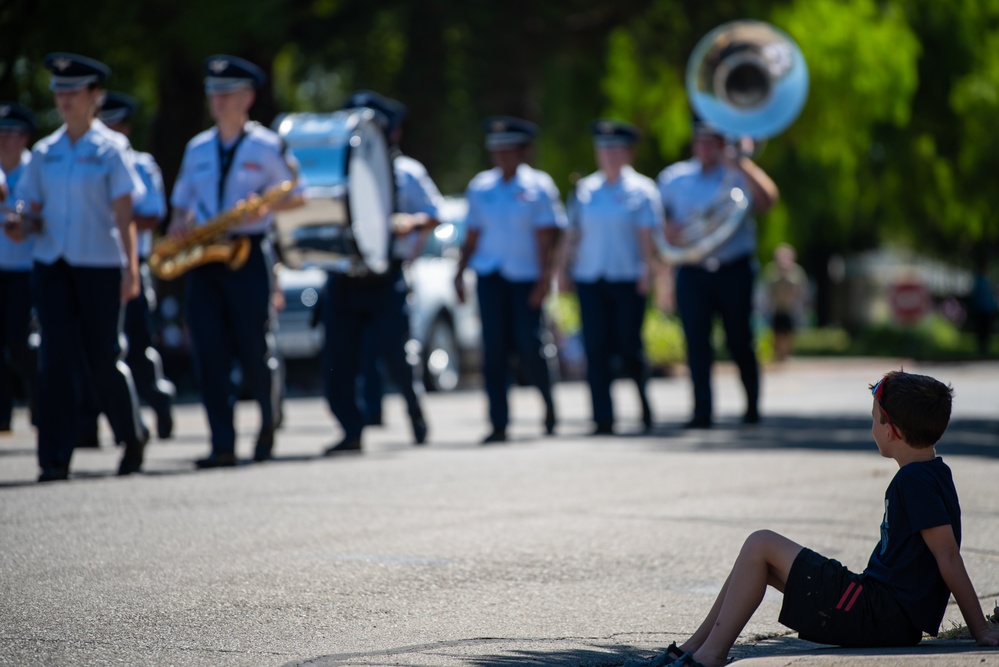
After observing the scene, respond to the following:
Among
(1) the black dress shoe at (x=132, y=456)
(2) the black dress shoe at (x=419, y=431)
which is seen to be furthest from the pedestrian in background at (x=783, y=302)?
(1) the black dress shoe at (x=132, y=456)

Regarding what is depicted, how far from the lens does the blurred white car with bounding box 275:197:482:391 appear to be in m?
19.4

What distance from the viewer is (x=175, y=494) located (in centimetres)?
821

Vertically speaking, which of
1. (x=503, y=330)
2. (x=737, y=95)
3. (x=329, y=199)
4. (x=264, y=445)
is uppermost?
(x=737, y=95)

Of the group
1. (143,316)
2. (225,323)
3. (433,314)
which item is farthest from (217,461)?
(433,314)

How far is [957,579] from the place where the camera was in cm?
458

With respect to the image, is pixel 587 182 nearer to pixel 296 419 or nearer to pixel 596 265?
pixel 596 265

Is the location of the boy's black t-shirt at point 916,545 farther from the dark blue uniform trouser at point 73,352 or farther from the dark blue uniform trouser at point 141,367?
the dark blue uniform trouser at point 141,367

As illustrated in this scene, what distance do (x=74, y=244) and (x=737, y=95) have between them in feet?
24.5

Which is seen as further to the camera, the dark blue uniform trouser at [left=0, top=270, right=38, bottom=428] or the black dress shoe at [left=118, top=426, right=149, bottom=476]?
the dark blue uniform trouser at [left=0, top=270, right=38, bottom=428]

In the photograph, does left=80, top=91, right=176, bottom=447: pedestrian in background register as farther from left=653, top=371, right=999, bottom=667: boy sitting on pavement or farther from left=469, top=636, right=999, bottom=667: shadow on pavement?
left=653, top=371, right=999, bottom=667: boy sitting on pavement

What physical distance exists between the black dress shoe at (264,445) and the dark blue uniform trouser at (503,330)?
238 cm

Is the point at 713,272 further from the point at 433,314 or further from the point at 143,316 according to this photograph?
the point at 433,314

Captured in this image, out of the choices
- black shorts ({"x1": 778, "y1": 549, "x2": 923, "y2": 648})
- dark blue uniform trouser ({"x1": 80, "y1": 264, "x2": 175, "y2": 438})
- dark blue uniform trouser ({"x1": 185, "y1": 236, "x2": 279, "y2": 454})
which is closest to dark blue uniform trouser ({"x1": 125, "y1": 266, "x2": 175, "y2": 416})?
dark blue uniform trouser ({"x1": 80, "y1": 264, "x2": 175, "y2": 438})

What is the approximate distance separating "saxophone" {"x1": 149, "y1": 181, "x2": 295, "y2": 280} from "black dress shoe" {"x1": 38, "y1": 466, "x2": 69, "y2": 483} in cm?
145
